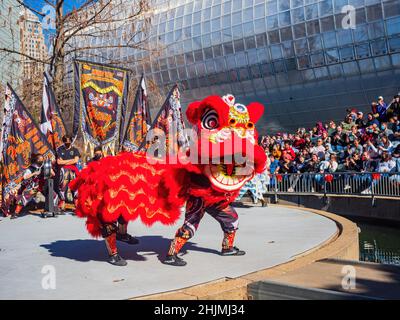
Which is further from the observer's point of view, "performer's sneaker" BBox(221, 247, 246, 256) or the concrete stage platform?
"performer's sneaker" BBox(221, 247, 246, 256)

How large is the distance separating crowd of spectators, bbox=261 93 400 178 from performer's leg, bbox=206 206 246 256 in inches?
288

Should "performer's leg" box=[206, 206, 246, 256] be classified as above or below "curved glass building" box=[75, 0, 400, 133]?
below

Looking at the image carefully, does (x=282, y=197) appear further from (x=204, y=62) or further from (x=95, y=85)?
(x=204, y=62)

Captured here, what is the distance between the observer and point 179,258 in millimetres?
5406

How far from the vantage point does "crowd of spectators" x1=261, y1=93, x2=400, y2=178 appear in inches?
496

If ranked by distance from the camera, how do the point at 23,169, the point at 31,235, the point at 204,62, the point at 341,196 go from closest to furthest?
the point at 31,235, the point at 23,169, the point at 341,196, the point at 204,62

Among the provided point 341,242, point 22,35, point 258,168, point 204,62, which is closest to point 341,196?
point 341,242

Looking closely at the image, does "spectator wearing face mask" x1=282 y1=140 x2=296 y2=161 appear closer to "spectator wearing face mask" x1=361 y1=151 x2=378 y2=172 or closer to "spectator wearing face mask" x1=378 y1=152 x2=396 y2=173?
"spectator wearing face mask" x1=361 y1=151 x2=378 y2=172

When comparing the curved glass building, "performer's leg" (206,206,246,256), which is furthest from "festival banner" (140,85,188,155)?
the curved glass building

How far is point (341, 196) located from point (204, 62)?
18.4 meters

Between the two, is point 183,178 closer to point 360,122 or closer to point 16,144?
point 16,144

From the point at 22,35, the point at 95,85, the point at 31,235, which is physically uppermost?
the point at 22,35

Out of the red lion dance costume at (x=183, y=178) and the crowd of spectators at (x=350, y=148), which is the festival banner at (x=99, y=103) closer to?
the red lion dance costume at (x=183, y=178)

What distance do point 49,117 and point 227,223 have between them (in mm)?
6930
